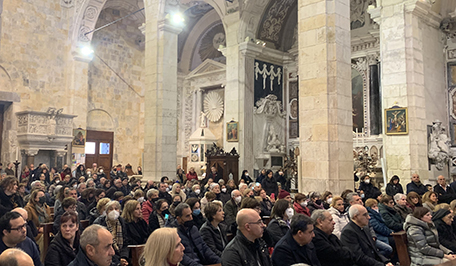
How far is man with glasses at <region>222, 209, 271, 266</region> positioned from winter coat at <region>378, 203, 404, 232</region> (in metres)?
3.31

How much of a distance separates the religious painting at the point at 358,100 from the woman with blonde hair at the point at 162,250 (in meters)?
13.9

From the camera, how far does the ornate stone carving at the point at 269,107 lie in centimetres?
1664

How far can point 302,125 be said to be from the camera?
7.80 m

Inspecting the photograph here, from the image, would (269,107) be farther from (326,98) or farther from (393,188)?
(326,98)

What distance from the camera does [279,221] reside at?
16.0ft

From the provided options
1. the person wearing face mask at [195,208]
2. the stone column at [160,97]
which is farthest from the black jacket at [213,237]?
the stone column at [160,97]

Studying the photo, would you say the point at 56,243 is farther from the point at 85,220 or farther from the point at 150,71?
the point at 150,71

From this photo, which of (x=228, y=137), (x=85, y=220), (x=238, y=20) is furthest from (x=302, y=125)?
(x=238, y=20)

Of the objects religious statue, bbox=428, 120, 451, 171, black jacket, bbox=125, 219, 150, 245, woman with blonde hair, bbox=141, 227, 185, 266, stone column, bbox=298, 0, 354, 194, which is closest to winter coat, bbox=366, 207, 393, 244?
stone column, bbox=298, 0, 354, 194

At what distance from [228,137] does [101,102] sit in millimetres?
8133

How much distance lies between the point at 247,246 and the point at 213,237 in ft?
4.53

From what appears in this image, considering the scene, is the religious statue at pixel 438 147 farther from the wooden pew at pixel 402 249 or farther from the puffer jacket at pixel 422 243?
the wooden pew at pixel 402 249

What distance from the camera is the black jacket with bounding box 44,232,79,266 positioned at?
3.59 m

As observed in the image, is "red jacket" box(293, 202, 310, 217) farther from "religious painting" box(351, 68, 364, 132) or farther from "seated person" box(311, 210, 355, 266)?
"religious painting" box(351, 68, 364, 132)
